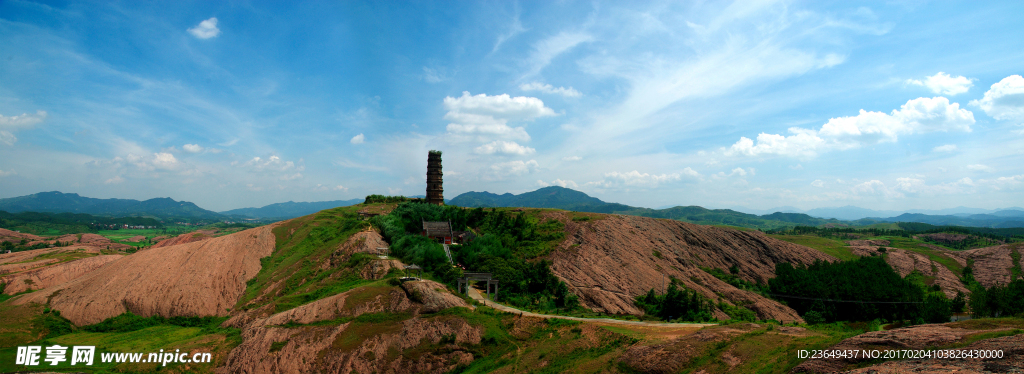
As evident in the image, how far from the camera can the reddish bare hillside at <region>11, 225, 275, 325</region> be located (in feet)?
143

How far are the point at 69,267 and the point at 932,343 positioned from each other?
104 m

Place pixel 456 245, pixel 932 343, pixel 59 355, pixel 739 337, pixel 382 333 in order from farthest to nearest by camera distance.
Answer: pixel 456 245
pixel 59 355
pixel 382 333
pixel 739 337
pixel 932 343

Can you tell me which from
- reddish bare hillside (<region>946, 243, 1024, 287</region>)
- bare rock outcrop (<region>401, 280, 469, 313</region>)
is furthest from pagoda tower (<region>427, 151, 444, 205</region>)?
reddish bare hillside (<region>946, 243, 1024, 287</region>)

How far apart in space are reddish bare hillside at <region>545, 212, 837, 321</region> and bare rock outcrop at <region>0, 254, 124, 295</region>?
76.9m

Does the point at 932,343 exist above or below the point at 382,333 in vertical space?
above

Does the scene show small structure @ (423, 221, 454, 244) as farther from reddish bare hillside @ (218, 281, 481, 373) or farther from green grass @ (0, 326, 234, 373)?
green grass @ (0, 326, 234, 373)

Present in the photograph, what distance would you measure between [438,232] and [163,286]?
32.7 m

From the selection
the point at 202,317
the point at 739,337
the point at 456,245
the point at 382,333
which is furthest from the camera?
the point at 456,245

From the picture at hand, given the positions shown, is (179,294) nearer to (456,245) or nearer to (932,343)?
Answer: (456,245)

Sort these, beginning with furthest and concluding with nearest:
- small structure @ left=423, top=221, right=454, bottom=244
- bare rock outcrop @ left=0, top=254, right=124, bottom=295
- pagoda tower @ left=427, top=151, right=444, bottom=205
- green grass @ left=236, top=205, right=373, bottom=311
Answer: pagoda tower @ left=427, top=151, right=444, bottom=205, small structure @ left=423, top=221, right=454, bottom=244, bare rock outcrop @ left=0, top=254, right=124, bottom=295, green grass @ left=236, top=205, right=373, bottom=311

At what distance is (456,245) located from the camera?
59.2 meters

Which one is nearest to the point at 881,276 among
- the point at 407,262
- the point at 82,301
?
the point at 407,262

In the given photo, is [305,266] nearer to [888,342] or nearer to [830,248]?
[888,342]

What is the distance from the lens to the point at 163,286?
45750mm
